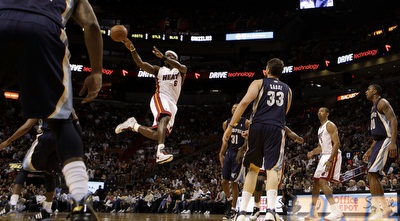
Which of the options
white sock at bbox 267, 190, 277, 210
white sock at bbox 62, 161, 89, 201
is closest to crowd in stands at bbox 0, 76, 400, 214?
white sock at bbox 267, 190, 277, 210

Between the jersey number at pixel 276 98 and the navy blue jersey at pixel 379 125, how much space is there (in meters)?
2.25

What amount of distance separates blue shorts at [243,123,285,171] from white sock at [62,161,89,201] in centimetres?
309

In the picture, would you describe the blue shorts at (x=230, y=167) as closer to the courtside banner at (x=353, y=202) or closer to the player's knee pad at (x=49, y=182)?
the courtside banner at (x=353, y=202)

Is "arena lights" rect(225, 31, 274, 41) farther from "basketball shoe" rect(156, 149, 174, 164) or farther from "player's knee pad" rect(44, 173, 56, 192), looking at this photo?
"player's knee pad" rect(44, 173, 56, 192)

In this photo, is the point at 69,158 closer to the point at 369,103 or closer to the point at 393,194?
the point at 393,194

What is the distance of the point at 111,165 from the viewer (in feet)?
80.6

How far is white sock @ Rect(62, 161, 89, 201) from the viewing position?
7.14 ft

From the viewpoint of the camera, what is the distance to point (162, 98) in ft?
23.6

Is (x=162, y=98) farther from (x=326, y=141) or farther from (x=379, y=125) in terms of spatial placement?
(x=379, y=125)

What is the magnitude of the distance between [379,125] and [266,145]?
257 cm

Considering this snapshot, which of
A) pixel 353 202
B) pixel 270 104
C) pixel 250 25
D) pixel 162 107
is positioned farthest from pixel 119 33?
pixel 250 25

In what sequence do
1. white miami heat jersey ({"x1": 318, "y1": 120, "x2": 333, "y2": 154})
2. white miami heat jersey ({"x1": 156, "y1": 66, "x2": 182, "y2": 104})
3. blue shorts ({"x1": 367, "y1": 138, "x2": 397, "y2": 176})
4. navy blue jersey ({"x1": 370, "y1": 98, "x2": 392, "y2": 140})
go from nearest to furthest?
blue shorts ({"x1": 367, "y1": 138, "x2": 397, "y2": 176}), navy blue jersey ({"x1": 370, "y1": 98, "x2": 392, "y2": 140}), white miami heat jersey ({"x1": 156, "y1": 66, "x2": 182, "y2": 104}), white miami heat jersey ({"x1": 318, "y1": 120, "x2": 333, "y2": 154})

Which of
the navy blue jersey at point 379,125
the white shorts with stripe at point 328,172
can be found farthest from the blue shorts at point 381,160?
the white shorts with stripe at point 328,172

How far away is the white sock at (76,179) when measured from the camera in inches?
85.7
